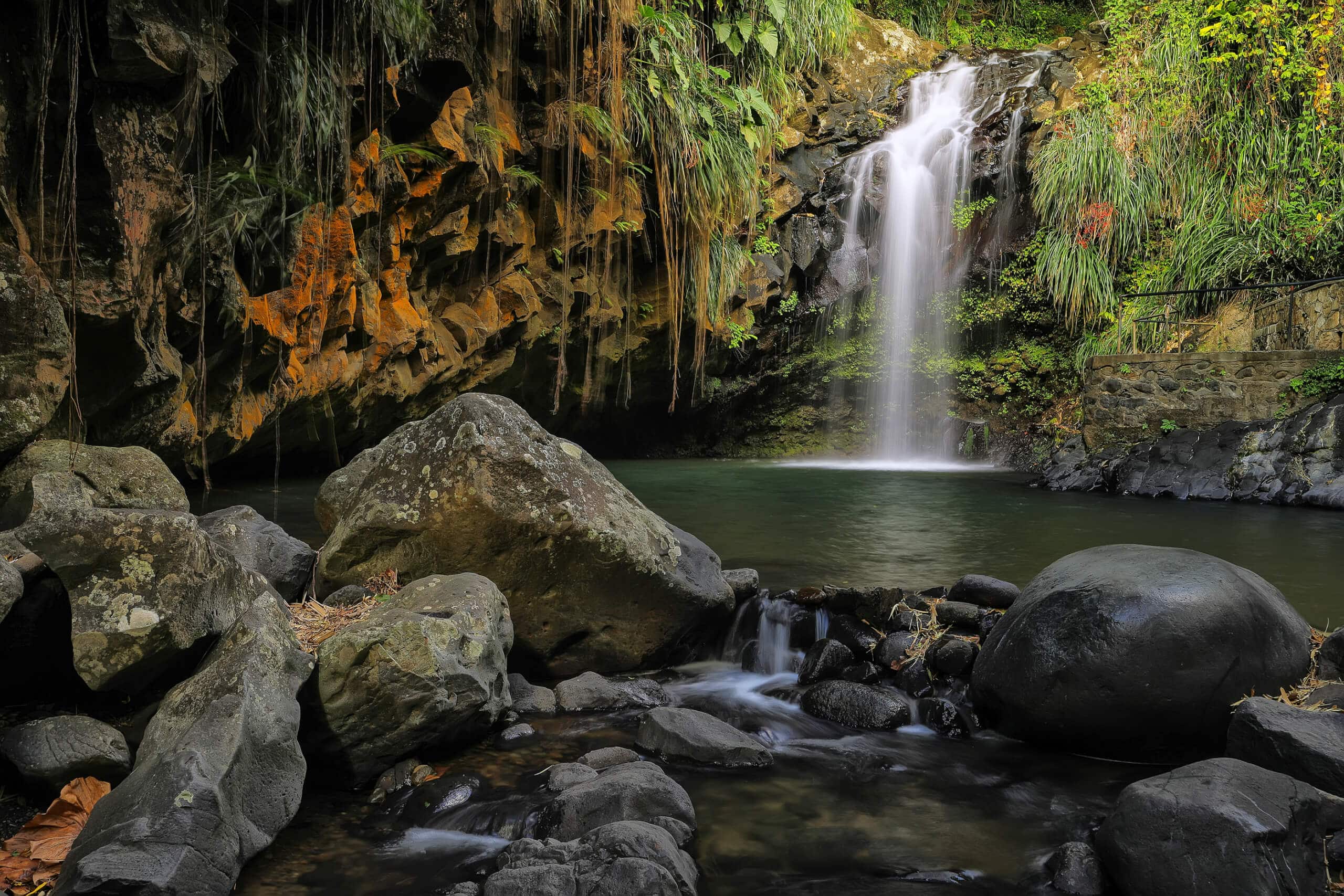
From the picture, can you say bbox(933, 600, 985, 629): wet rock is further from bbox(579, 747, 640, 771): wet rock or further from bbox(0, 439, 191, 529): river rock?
bbox(0, 439, 191, 529): river rock

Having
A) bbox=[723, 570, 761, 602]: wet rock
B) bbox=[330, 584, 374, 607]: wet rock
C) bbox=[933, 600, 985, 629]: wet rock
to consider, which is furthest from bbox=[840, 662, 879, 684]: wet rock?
bbox=[330, 584, 374, 607]: wet rock

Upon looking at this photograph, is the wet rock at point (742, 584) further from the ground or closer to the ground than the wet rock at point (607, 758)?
further from the ground

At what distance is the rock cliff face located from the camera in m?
4.17

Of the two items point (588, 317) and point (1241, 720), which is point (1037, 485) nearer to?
point (588, 317)

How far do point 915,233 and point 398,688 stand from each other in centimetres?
1400

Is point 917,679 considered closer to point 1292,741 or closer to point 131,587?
point 1292,741

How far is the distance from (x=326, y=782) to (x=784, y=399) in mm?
14062

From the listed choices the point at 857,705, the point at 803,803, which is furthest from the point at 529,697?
the point at 857,705

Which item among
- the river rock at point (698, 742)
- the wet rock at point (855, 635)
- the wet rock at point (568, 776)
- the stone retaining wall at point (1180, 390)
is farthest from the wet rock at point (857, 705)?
the stone retaining wall at point (1180, 390)

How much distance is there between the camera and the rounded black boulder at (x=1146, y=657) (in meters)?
2.96

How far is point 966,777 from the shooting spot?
3000mm

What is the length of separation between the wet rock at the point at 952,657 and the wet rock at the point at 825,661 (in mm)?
396

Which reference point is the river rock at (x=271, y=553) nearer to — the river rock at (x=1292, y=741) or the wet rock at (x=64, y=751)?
the wet rock at (x=64, y=751)

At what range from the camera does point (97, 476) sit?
4.30 m
